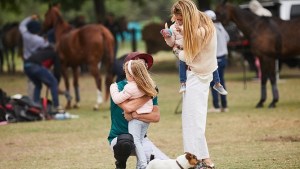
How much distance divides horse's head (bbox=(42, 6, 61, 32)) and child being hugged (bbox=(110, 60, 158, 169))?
41.2 feet

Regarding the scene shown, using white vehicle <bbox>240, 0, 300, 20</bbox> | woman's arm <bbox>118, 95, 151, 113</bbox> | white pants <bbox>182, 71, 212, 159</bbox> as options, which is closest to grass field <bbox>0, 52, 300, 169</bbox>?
white pants <bbox>182, 71, 212, 159</bbox>

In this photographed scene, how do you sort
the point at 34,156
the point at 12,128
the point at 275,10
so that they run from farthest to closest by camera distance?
the point at 275,10 → the point at 12,128 → the point at 34,156

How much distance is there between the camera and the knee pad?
8.76 metres

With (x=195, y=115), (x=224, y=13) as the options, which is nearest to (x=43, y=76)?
(x=224, y=13)

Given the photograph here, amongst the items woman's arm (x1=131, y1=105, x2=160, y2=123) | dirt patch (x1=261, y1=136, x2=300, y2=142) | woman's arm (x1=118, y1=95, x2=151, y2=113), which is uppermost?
woman's arm (x1=118, y1=95, x2=151, y2=113)

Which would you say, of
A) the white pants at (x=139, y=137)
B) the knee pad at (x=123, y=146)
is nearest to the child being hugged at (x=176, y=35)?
the white pants at (x=139, y=137)

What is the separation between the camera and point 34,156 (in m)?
12.1

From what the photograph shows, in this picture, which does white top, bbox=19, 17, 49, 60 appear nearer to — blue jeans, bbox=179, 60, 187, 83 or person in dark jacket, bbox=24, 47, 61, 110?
person in dark jacket, bbox=24, 47, 61, 110

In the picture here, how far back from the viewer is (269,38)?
61.1ft

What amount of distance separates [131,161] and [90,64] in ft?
30.3

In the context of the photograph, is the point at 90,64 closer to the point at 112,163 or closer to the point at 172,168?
the point at 112,163

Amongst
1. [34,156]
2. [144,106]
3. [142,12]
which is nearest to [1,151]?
[34,156]

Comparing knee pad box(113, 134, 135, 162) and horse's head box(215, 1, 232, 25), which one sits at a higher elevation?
knee pad box(113, 134, 135, 162)

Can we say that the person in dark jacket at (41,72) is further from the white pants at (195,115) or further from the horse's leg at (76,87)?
the white pants at (195,115)
